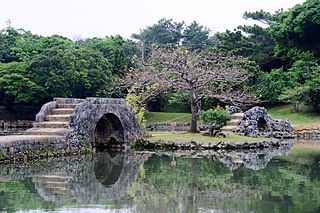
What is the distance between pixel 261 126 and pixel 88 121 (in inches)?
491

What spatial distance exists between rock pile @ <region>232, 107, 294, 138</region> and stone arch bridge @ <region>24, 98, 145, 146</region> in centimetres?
660

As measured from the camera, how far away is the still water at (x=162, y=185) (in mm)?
5922

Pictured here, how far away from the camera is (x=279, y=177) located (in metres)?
8.63

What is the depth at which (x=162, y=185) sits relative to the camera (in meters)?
7.59

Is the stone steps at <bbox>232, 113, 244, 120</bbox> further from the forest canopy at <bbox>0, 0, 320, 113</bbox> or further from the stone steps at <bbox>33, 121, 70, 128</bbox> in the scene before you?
the stone steps at <bbox>33, 121, 70, 128</bbox>

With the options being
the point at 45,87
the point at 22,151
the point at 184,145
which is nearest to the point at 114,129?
the point at 184,145

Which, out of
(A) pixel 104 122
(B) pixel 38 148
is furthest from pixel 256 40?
(B) pixel 38 148

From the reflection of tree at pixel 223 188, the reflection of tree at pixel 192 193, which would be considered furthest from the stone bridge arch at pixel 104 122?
the reflection of tree at pixel 192 193

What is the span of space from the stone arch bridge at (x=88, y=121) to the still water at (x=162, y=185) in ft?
4.78

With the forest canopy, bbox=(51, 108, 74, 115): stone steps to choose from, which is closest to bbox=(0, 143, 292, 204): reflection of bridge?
bbox=(51, 108, 74, 115): stone steps

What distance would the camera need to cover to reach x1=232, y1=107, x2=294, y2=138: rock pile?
19703 millimetres

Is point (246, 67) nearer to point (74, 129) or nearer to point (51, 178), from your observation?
point (74, 129)

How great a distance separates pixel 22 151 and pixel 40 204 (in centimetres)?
530

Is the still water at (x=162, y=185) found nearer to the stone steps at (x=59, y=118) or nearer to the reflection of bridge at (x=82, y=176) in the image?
the reflection of bridge at (x=82, y=176)
